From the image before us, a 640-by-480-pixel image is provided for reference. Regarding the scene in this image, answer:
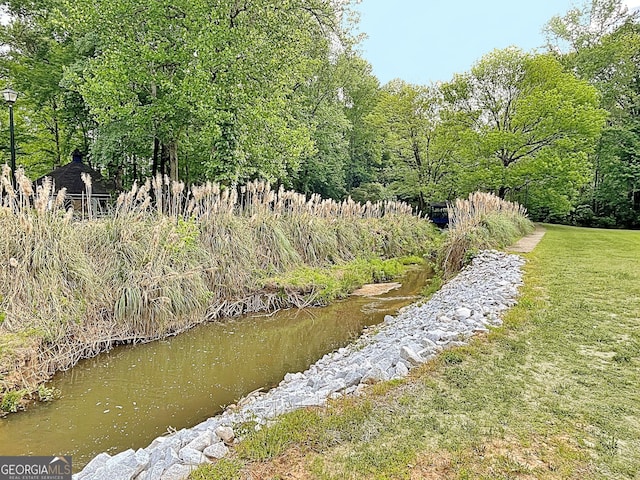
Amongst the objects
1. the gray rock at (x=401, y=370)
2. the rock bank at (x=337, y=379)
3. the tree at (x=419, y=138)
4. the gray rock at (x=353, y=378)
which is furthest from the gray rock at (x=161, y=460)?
the tree at (x=419, y=138)

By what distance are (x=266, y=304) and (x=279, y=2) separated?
7370 millimetres

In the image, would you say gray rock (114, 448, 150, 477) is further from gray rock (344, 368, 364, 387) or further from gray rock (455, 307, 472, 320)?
gray rock (455, 307, 472, 320)

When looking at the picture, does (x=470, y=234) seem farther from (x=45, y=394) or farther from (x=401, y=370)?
(x=45, y=394)

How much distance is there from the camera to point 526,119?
16.0m

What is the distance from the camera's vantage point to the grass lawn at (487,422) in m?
1.70

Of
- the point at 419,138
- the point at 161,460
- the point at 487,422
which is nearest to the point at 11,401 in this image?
the point at 161,460

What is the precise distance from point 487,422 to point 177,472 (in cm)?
150

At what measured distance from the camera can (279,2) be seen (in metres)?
9.60

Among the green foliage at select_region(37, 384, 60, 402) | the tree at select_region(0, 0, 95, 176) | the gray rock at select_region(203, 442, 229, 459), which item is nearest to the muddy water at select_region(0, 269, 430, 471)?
the green foliage at select_region(37, 384, 60, 402)

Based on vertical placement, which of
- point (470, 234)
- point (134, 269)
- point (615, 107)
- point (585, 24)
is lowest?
point (134, 269)

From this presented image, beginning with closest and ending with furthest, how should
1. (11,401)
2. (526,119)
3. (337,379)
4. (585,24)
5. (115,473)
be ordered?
1. (115,473)
2. (337,379)
3. (11,401)
4. (526,119)
5. (585,24)

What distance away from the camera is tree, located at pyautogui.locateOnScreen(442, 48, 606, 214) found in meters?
15.6

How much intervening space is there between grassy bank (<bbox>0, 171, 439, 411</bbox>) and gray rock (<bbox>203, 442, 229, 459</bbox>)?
7.99 feet

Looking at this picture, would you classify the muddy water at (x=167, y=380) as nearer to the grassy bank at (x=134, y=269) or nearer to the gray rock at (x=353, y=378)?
the grassy bank at (x=134, y=269)
